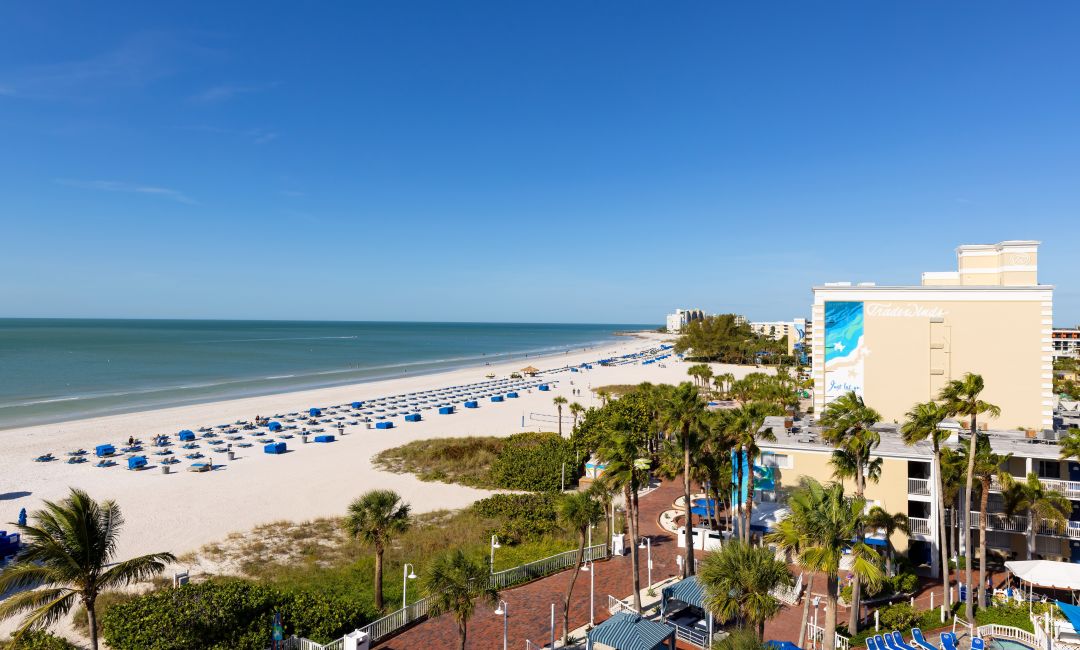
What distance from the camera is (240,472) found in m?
39.4

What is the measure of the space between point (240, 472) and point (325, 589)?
22064mm

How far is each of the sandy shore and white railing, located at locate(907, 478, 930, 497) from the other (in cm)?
2132

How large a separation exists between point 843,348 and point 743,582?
20.8m

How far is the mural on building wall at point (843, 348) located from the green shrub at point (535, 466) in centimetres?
1568

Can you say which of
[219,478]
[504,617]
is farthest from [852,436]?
[219,478]

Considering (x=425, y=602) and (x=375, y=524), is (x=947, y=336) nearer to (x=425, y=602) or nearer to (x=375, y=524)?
(x=425, y=602)

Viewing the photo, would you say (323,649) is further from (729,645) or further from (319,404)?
(319,404)

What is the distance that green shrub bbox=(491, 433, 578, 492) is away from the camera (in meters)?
35.2

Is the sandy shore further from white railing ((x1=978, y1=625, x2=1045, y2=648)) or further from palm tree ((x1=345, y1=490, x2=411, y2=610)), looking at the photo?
white railing ((x1=978, y1=625, x2=1045, y2=648))

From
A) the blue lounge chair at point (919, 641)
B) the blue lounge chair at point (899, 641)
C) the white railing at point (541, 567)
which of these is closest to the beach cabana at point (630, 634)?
the white railing at point (541, 567)

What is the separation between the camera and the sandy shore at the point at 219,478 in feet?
97.9

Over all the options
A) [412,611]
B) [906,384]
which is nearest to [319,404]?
[412,611]

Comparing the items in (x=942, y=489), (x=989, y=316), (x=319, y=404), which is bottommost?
(x=319, y=404)

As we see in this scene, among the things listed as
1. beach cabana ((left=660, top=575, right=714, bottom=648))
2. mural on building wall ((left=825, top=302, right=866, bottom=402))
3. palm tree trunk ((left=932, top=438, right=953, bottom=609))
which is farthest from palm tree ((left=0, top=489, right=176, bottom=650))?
mural on building wall ((left=825, top=302, right=866, bottom=402))
